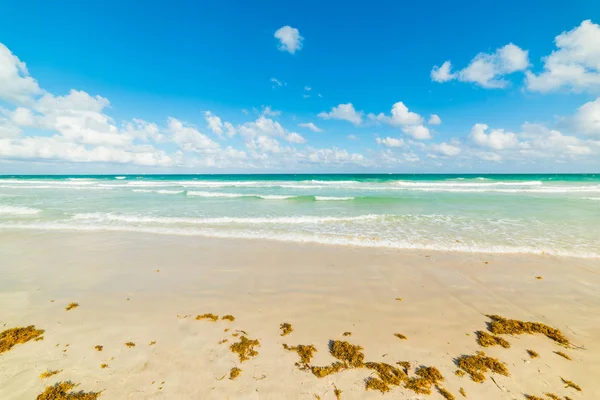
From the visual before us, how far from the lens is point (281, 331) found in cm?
400

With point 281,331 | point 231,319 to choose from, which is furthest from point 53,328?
point 281,331

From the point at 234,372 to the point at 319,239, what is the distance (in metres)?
6.42

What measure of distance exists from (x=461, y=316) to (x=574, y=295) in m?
2.90

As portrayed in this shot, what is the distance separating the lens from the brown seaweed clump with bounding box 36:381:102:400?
9.27ft

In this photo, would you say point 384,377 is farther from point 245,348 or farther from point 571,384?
point 571,384

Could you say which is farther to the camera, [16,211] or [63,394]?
[16,211]

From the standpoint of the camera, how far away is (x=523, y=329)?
13.2 ft

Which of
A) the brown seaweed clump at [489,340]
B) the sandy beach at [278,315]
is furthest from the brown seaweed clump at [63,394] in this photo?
the brown seaweed clump at [489,340]

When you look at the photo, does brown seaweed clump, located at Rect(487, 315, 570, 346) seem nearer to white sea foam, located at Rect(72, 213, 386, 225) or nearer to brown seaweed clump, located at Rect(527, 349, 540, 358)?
brown seaweed clump, located at Rect(527, 349, 540, 358)

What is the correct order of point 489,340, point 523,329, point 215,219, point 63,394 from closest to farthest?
point 63,394 → point 489,340 → point 523,329 → point 215,219

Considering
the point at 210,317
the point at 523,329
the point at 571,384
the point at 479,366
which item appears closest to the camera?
the point at 571,384

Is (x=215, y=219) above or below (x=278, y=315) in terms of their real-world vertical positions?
above

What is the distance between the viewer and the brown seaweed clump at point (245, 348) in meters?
3.45

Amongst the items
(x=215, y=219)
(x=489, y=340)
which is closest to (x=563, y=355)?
(x=489, y=340)
